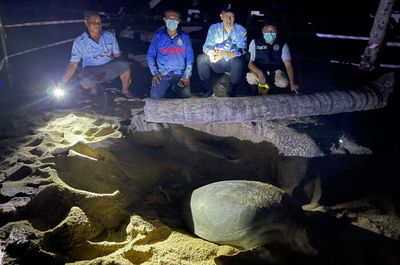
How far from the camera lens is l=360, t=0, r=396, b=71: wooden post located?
15.8 ft

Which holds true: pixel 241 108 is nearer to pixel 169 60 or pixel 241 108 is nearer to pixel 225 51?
pixel 225 51

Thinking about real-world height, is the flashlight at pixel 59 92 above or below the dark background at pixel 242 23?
below

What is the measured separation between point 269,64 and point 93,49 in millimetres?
3200

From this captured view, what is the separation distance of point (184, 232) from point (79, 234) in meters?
0.89

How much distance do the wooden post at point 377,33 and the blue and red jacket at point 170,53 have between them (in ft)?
10.8

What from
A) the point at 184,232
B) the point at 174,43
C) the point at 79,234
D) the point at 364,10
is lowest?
the point at 184,232

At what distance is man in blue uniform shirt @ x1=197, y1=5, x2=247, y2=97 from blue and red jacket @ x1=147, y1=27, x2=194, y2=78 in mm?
256

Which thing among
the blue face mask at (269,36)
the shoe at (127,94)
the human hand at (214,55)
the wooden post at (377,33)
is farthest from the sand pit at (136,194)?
the wooden post at (377,33)

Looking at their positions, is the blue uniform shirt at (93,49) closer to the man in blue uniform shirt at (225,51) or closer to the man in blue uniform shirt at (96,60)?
the man in blue uniform shirt at (96,60)

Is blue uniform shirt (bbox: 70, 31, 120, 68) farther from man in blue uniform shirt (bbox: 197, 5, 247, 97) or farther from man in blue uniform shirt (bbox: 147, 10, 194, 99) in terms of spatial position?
man in blue uniform shirt (bbox: 197, 5, 247, 97)

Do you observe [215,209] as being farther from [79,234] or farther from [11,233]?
[11,233]

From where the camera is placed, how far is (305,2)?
7215mm

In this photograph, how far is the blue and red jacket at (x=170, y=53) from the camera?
482cm

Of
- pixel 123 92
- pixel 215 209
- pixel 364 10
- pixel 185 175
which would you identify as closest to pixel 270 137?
pixel 185 175
